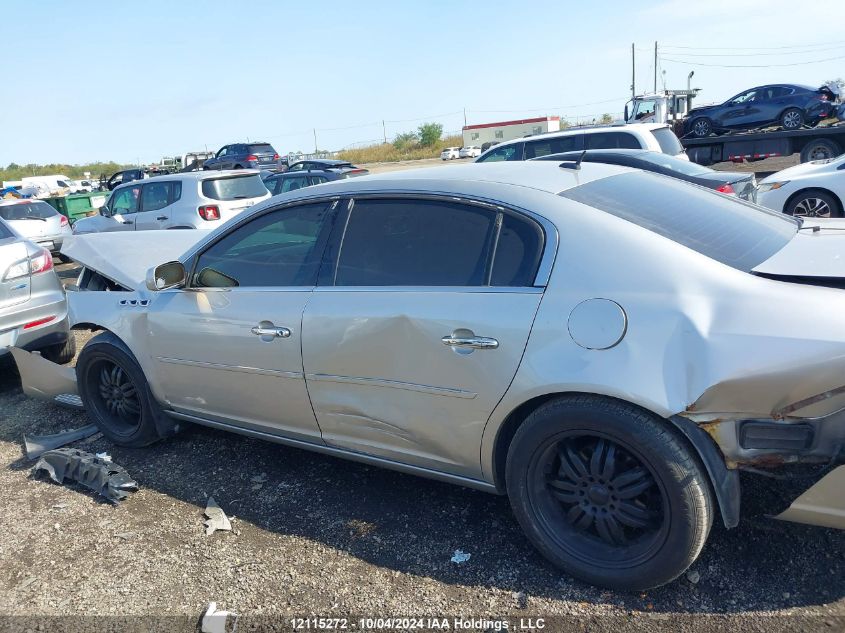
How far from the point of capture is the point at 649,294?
93.8 inches

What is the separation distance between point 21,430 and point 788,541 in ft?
15.8

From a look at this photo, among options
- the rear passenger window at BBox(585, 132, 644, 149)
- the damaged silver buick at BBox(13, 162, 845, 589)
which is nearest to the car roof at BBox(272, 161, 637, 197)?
the damaged silver buick at BBox(13, 162, 845, 589)

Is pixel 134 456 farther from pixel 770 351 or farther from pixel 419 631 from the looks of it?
pixel 770 351

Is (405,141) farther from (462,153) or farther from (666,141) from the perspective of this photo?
(666,141)

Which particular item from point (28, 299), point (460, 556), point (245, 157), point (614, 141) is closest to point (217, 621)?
point (460, 556)

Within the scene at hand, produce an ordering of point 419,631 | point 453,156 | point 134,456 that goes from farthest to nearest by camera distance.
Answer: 1. point 453,156
2. point 134,456
3. point 419,631

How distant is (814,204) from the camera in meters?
8.99

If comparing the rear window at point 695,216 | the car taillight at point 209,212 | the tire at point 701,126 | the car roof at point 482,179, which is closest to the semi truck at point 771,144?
the tire at point 701,126

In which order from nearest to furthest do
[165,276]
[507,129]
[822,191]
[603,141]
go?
[165,276], [822,191], [603,141], [507,129]

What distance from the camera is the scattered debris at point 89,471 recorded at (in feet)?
12.1

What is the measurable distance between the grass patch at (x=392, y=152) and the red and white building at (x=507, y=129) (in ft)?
24.4

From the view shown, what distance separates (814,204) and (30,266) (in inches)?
362

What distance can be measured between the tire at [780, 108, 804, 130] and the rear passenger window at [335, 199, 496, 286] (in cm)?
1954

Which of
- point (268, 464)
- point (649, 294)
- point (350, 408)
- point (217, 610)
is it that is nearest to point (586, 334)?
point (649, 294)
